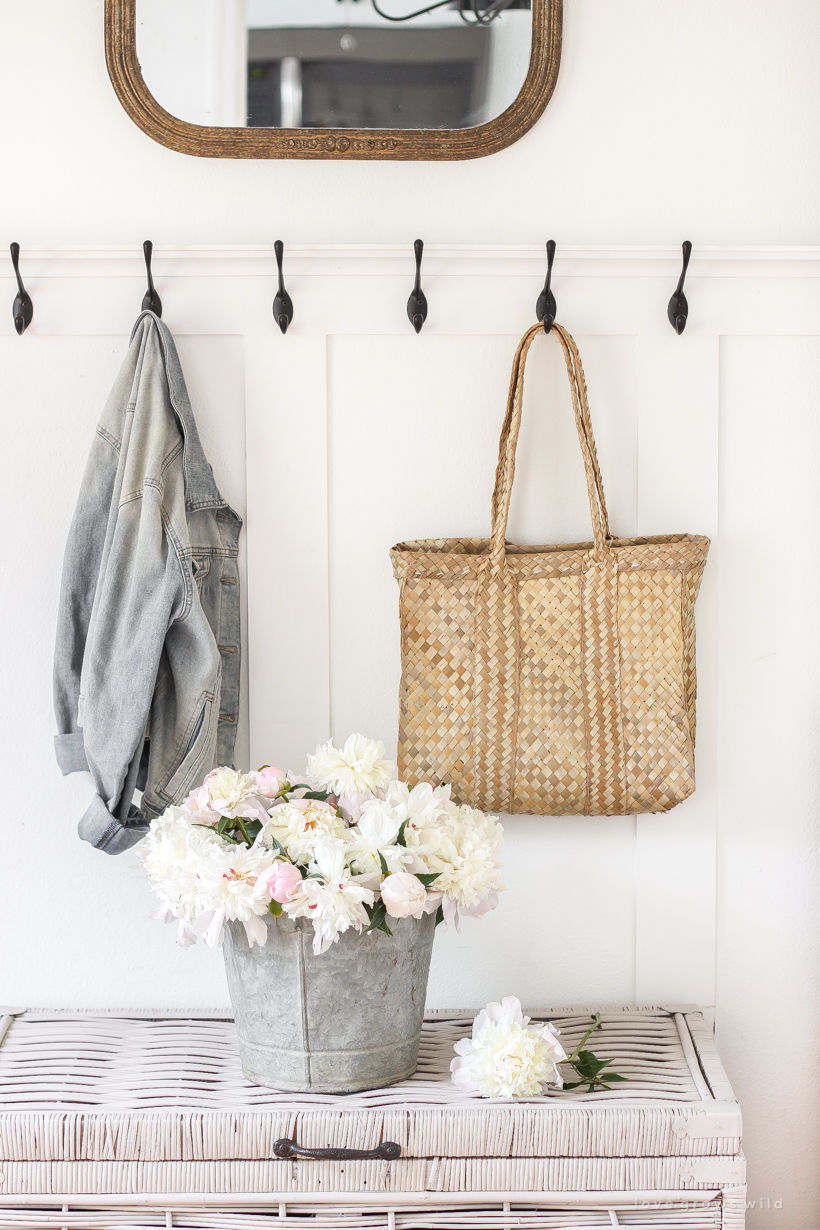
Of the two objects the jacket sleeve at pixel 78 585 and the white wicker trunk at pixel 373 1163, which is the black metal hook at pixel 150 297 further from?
the white wicker trunk at pixel 373 1163

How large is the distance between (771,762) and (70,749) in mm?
1027

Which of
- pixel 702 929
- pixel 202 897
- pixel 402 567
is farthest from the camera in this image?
pixel 702 929

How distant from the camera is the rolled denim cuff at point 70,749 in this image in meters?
1.25

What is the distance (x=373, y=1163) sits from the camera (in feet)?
3.42

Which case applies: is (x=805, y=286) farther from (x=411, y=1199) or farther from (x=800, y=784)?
(x=411, y=1199)

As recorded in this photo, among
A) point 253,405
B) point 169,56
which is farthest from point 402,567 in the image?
point 169,56

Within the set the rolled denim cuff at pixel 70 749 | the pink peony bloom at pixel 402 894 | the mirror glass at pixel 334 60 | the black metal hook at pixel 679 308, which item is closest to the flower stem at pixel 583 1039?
the pink peony bloom at pixel 402 894

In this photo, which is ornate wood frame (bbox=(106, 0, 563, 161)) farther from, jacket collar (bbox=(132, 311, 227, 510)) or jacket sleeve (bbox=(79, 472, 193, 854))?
jacket sleeve (bbox=(79, 472, 193, 854))

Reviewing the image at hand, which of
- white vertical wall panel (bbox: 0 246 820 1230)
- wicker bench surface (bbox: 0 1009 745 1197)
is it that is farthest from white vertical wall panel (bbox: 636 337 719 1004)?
wicker bench surface (bbox: 0 1009 745 1197)

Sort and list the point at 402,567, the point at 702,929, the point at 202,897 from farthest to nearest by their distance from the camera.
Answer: the point at 702,929, the point at 402,567, the point at 202,897

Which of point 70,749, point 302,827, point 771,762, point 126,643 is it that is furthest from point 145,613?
point 771,762

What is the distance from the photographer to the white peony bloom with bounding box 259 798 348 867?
101 centimetres

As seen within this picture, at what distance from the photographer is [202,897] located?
986 mm

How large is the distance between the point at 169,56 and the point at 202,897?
115 centimetres
